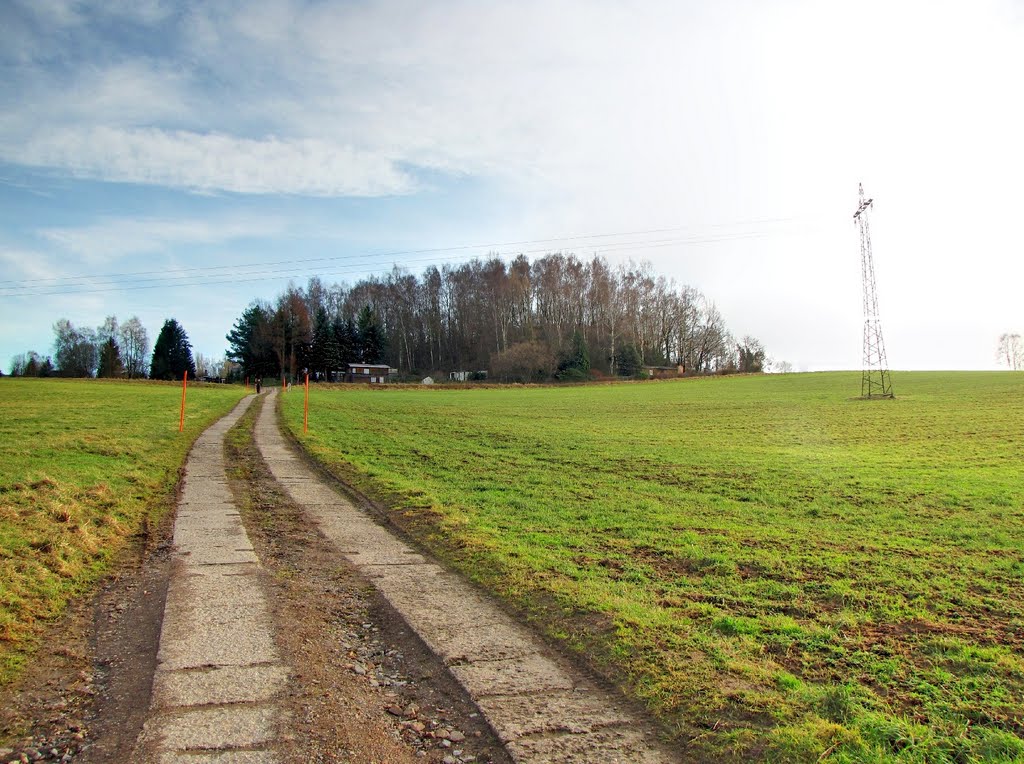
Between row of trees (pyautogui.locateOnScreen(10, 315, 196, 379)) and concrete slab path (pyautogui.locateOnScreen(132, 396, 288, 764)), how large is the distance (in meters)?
94.0

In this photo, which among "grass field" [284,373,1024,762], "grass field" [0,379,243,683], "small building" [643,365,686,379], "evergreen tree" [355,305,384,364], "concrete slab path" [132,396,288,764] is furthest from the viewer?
"evergreen tree" [355,305,384,364]

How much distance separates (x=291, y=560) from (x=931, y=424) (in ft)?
95.2

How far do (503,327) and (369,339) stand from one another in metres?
20.6

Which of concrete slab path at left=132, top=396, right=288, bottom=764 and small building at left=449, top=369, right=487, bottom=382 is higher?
small building at left=449, top=369, right=487, bottom=382

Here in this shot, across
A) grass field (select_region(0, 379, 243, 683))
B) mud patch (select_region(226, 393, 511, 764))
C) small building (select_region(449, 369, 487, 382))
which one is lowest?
mud patch (select_region(226, 393, 511, 764))

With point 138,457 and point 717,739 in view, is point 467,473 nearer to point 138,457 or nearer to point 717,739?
point 138,457

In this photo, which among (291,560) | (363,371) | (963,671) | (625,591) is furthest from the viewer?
(363,371)

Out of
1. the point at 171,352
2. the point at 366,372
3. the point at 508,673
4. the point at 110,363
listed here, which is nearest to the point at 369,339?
the point at 366,372

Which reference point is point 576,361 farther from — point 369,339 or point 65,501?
point 65,501

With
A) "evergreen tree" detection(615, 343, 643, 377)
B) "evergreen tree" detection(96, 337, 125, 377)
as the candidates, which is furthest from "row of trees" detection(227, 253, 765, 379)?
"evergreen tree" detection(96, 337, 125, 377)

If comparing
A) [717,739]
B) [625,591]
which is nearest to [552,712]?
[717,739]

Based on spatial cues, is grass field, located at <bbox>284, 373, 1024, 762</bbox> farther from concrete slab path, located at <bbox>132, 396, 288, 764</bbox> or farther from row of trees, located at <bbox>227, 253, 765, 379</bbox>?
row of trees, located at <bbox>227, 253, 765, 379</bbox>

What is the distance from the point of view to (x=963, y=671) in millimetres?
4852

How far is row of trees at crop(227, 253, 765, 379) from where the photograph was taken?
89312mm
